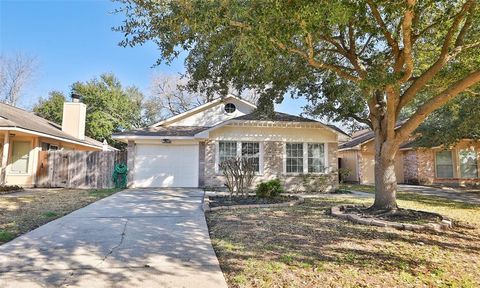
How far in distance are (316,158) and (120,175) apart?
9.66 meters

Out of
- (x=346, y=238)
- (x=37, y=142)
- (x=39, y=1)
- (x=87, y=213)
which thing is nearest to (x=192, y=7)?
(x=346, y=238)

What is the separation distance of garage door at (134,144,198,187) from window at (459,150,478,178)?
1783cm

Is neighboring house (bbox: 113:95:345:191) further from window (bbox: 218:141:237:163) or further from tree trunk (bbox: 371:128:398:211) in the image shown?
tree trunk (bbox: 371:128:398:211)

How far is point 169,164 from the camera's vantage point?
49.3 feet

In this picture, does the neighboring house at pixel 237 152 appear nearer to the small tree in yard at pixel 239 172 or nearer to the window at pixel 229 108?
the window at pixel 229 108

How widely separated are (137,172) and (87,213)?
23.6 ft

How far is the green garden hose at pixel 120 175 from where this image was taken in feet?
48.0

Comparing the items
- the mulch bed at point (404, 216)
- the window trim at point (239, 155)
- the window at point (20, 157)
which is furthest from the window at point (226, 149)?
the window at point (20, 157)

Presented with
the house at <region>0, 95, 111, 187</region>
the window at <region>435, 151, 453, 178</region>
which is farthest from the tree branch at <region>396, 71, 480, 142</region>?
the window at <region>435, 151, 453, 178</region>

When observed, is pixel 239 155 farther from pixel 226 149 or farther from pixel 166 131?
pixel 166 131

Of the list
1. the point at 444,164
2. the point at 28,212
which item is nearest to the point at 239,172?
the point at 28,212

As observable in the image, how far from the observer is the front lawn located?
3592 mm

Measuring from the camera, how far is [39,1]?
460 inches

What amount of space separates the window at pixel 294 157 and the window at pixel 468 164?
1282cm
